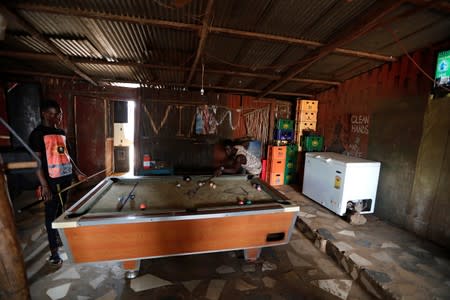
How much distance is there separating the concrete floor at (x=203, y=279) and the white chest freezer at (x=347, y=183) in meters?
1.17

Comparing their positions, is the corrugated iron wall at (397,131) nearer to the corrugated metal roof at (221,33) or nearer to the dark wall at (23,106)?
the corrugated metal roof at (221,33)

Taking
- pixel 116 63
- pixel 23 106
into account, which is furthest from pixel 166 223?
pixel 23 106

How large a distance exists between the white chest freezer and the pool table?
5.56ft

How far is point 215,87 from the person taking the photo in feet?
16.4

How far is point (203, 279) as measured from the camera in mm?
2145

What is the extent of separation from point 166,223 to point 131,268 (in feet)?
2.72

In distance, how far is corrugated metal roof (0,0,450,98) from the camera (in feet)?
7.02

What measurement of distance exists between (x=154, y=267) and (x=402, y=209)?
3.84 meters

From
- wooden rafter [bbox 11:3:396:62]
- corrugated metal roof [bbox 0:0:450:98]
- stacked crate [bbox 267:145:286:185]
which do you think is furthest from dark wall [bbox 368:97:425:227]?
stacked crate [bbox 267:145:286:185]

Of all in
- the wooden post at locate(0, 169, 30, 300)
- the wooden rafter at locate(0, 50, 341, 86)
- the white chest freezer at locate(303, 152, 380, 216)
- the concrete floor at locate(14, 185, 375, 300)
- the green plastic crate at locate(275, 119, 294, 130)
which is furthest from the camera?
the green plastic crate at locate(275, 119, 294, 130)

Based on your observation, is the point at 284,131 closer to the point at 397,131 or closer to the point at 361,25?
the point at 397,131

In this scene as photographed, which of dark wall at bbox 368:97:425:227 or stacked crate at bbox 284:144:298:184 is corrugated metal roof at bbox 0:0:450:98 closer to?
dark wall at bbox 368:97:425:227

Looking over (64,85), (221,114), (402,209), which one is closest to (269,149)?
(221,114)

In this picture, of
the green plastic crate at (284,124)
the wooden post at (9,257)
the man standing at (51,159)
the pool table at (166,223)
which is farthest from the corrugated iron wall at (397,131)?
the man standing at (51,159)
